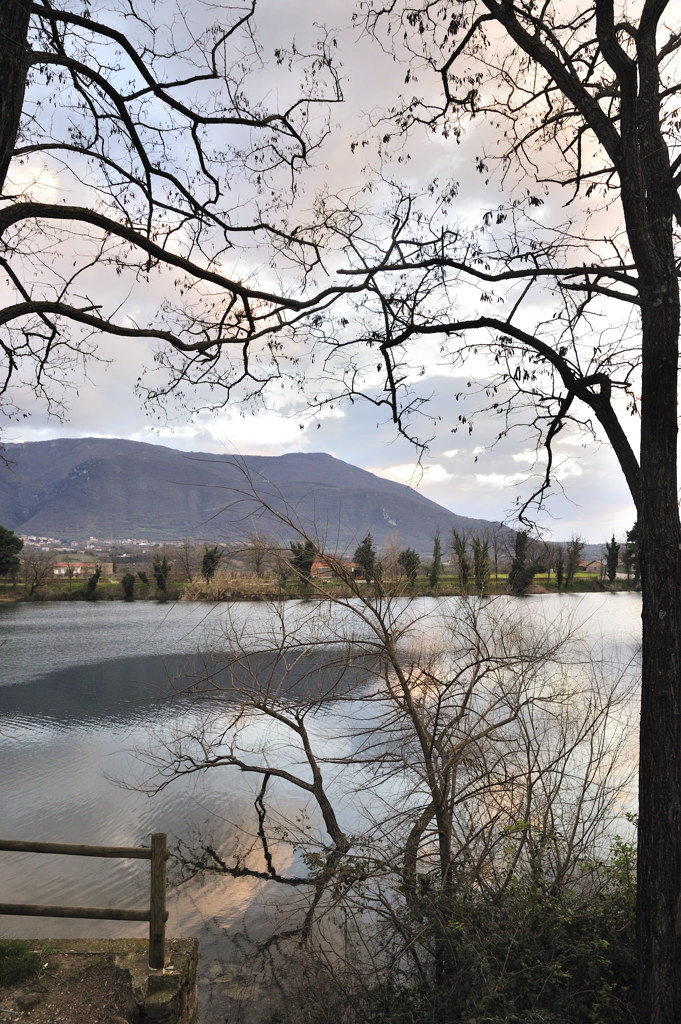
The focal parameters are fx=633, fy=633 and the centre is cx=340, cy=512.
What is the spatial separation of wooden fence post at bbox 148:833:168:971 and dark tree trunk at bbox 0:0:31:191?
14.3 feet

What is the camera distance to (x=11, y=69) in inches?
138

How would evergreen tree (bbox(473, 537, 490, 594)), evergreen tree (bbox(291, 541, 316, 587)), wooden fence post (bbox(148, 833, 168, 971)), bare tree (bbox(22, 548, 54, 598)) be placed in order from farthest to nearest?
bare tree (bbox(22, 548, 54, 598)), evergreen tree (bbox(473, 537, 490, 594)), evergreen tree (bbox(291, 541, 316, 587)), wooden fence post (bbox(148, 833, 168, 971))

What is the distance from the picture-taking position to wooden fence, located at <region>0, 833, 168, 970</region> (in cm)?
420

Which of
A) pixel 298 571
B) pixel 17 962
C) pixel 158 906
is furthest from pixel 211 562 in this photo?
pixel 17 962

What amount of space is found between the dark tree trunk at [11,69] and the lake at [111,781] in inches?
170

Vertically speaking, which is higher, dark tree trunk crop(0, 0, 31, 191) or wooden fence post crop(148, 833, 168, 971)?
dark tree trunk crop(0, 0, 31, 191)

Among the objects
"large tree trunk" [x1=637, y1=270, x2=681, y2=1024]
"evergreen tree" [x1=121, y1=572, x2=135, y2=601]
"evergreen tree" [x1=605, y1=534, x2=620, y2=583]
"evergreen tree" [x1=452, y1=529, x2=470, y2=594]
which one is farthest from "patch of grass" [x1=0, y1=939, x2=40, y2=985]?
"evergreen tree" [x1=605, y1=534, x2=620, y2=583]

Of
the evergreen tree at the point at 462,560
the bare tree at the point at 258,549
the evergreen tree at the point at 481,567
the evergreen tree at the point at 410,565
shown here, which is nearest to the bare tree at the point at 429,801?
the evergreen tree at the point at 410,565

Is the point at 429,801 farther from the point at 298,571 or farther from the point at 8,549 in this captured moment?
the point at 8,549

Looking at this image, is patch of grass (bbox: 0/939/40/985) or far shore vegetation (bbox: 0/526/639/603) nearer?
patch of grass (bbox: 0/939/40/985)

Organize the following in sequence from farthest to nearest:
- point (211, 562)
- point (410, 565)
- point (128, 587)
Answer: point (128, 587) < point (410, 565) < point (211, 562)

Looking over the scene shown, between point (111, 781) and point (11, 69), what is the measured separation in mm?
9845

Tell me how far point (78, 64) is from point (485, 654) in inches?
247

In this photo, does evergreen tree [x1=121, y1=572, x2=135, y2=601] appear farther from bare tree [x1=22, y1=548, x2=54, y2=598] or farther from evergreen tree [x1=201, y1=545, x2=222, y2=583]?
evergreen tree [x1=201, y1=545, x2=222, y2=583]
